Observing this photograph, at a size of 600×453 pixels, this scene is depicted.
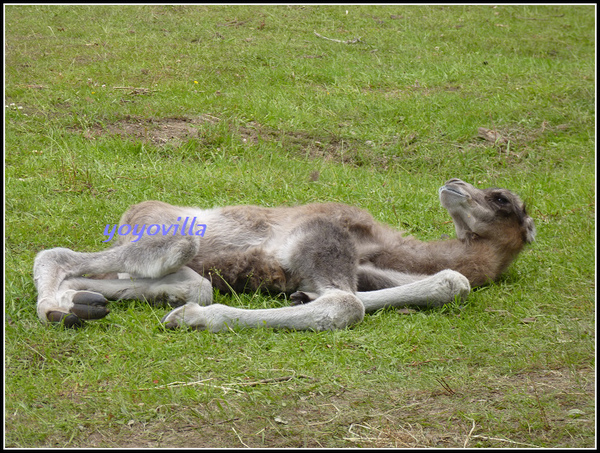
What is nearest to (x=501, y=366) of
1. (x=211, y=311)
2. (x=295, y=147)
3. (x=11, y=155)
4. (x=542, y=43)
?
(x=211, y=311)

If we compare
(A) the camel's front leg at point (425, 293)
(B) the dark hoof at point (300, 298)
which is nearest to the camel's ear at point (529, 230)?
(A) the camel's front leg at point (425, 293)

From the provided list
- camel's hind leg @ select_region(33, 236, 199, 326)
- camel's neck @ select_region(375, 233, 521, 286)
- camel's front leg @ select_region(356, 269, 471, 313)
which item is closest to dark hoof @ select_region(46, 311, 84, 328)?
camel's hind leg @ select_region(33, 236, 199, 326)

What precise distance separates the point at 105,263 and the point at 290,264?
1.39m

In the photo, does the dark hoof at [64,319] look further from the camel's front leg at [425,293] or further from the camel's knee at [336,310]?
the camel's front leg at [425,293]

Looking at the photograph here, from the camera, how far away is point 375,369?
440 cm

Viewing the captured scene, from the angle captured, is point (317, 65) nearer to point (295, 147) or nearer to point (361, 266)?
point (295, 147)

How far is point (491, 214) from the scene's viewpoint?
18.9ft

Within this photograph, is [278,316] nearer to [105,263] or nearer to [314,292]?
[314,292]

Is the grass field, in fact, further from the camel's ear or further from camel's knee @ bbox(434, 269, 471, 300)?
the camel's ear

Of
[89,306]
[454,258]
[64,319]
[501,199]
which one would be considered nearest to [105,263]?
[89,306]

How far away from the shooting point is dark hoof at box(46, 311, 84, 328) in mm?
4527

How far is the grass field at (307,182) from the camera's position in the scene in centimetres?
381

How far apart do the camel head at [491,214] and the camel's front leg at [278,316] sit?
1449 mm

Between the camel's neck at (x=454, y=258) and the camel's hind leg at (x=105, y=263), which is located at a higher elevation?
the camel's hind leg at (x=105, y=263)
